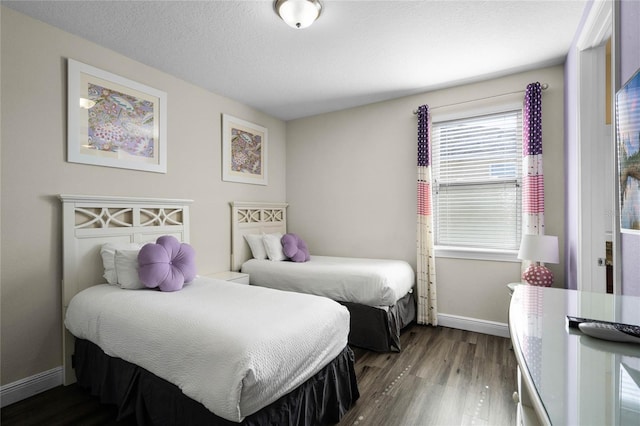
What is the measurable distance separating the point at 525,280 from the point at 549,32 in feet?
6.55

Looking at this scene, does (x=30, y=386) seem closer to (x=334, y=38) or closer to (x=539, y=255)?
(x=334, y=38)

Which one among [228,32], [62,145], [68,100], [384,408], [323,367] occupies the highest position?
[228,32]

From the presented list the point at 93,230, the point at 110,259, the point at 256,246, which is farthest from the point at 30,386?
the point at 256,246

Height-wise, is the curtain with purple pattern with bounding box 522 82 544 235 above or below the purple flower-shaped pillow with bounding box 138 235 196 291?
above

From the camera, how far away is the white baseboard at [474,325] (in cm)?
311

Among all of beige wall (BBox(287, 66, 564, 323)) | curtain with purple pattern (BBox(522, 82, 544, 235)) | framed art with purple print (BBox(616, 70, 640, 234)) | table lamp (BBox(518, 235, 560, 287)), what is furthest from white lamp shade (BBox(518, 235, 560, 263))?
framed art with purple print (BBox(616, 70, 640, 234))

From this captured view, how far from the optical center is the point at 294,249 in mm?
3713

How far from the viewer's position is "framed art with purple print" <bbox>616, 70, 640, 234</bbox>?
1.15 meters

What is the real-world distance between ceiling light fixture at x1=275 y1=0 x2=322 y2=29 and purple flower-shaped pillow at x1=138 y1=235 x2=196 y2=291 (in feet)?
6.10

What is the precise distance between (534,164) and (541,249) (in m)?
0.83

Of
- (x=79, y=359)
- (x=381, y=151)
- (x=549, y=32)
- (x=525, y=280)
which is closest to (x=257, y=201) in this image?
(x=381, y=151)

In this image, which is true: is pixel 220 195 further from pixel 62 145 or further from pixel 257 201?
pixel 62 145

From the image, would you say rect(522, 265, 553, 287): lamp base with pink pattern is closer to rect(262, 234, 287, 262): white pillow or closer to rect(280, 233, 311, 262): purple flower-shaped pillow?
rect(280, 233, 311, 262): purple flower-shaped pillow

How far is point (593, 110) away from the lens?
2.23 meters
